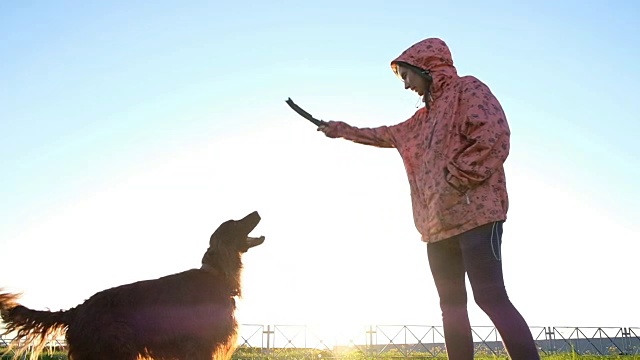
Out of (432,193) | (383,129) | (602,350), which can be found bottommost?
(602,350)

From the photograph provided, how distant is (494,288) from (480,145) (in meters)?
Result: 0.93

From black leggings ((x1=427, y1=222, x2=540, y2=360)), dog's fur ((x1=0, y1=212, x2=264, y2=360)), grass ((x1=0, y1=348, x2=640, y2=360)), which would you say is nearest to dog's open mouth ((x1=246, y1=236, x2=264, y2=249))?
dog's fur ((x1=0, y1=212, x2=264, y2=360))

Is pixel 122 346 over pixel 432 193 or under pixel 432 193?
under

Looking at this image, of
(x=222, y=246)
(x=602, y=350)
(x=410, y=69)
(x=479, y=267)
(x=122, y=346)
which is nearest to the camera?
(x=479, y=267)

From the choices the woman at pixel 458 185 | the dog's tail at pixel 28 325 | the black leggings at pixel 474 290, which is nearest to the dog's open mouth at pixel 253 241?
the dog's tail at pixel 28 325

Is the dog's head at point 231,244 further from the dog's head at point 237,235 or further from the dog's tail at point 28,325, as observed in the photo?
the dog's tail at point 28,325

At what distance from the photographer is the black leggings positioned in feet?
11.3

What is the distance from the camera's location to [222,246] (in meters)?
6.70

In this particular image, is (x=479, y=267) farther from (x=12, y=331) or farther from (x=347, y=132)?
(x=12, y=331)

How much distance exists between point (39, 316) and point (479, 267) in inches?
190

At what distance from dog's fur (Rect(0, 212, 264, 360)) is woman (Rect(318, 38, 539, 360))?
9.34 feet

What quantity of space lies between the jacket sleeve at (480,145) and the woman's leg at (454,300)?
23.1 inches

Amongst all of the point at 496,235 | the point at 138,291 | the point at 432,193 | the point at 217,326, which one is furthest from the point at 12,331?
the point at 496,235

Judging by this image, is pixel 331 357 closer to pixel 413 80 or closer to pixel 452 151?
pixel 413 80
